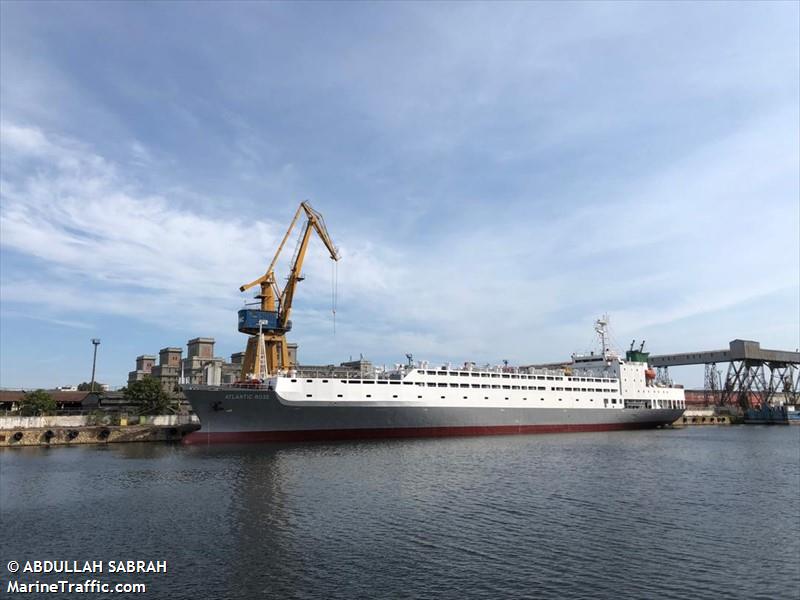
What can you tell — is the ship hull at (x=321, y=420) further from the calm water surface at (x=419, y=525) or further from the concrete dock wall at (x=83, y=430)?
the calm water surface at (x=419, y=525)

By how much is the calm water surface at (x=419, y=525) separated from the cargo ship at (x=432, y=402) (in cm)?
1057

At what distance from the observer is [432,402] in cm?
5650

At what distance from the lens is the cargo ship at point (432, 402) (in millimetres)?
49188

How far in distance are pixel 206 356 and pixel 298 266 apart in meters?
98.3

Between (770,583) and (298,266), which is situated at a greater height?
(298,266)

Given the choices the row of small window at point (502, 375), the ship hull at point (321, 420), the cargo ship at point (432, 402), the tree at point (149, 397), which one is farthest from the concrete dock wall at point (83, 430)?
the row of small window at point (502, 375)

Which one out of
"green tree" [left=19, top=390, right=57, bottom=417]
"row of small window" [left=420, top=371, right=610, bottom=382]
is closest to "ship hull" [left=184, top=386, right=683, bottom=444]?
"row of small window" [left=420, top=371, right=610, bottom=382]

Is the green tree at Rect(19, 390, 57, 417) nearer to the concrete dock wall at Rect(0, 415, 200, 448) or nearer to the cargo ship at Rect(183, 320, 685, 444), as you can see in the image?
the concrete dock wall at Rect(0, 415, 200, 448)

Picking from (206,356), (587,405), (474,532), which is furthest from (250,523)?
(206,356)

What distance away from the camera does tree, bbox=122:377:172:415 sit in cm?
7312

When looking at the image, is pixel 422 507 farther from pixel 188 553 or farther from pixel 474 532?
pixel 188 553

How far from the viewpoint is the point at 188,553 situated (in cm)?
1809

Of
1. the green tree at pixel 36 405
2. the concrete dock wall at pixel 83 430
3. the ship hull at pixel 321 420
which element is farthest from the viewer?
the green tree at pixel 36 405

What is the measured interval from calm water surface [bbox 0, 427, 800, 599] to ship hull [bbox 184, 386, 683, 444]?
1030cm
